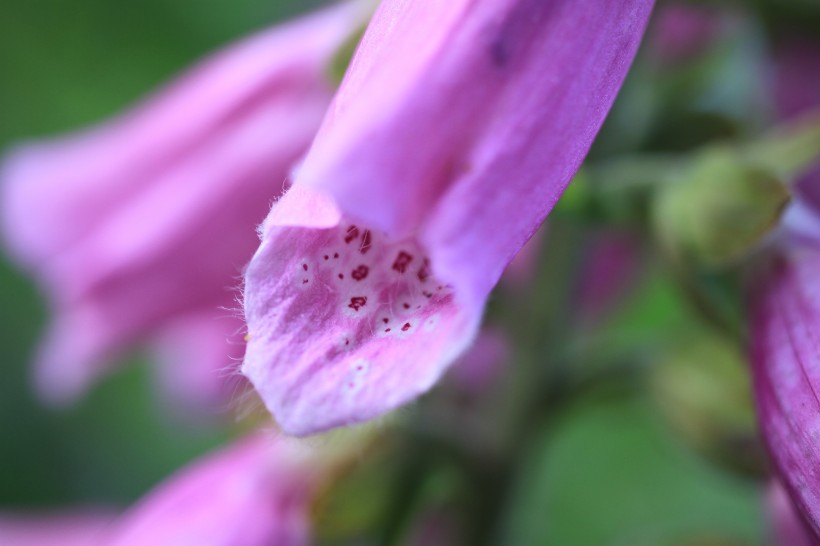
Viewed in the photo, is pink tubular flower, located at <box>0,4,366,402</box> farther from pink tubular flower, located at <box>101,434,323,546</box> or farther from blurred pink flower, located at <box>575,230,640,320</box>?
blurred pink flower, located at <box>575,230,640,320</box>

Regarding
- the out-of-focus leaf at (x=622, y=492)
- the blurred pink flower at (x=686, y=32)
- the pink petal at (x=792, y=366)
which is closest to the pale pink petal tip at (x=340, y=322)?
the pink petal at (x=792, y=366)

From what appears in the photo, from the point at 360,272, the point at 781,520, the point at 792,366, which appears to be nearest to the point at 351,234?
the point at 360,272

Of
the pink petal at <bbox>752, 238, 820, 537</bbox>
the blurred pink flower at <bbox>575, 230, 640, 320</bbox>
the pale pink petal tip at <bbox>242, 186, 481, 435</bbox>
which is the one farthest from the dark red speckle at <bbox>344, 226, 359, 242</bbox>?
the blurred pink flower at <bbox>575, 230, 640, 320</bbox>

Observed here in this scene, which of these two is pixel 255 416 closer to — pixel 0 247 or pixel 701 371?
pixel 701 371

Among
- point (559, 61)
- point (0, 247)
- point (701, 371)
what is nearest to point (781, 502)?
point (701, 371)

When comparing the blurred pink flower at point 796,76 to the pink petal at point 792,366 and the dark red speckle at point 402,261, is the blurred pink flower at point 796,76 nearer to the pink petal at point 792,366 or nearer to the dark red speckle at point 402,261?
the pink petal at point 792,366
